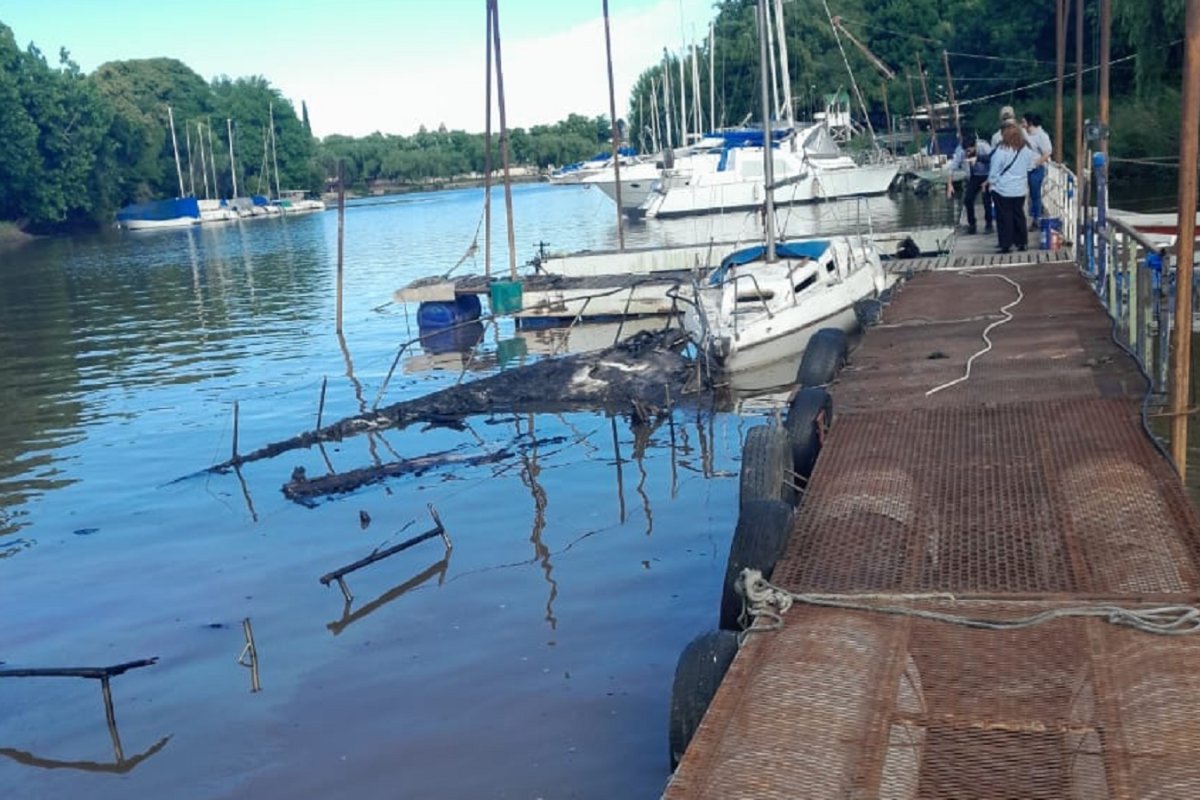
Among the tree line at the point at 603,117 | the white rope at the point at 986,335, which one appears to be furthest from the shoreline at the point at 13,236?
the white rope at the point at 986,335

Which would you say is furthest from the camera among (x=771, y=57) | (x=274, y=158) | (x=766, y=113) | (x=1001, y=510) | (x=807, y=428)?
(x=274, y=158)

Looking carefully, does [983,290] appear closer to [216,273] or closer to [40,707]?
[40,707]

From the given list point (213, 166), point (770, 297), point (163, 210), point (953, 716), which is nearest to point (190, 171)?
point (213, 166)

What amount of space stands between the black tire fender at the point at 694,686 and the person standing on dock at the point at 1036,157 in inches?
518

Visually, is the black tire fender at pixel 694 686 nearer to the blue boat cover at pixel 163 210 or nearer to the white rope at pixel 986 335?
the white rope at pixel 986 335

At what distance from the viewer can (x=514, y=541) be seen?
1082 cm

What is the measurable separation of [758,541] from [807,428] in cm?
271

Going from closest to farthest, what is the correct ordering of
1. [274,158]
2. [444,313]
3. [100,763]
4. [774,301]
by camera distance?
[100,763] → [774,301] → [444,313] → [274,158]

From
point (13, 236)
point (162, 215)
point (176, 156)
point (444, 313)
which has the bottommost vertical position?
point (444, 313)

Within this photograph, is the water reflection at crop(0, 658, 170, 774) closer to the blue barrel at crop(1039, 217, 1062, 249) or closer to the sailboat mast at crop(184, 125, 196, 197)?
the blue barrel at crop(1039, 217, 1062, 249)

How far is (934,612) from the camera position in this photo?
18.3 ft

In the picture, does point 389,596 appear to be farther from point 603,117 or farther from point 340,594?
point 603,117

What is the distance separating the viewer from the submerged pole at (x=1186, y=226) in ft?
24.9

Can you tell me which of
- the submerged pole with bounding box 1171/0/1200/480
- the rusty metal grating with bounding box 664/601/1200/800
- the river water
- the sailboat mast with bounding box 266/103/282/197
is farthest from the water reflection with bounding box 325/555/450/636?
the sailboat mast with bounding box 266/103/282/197
